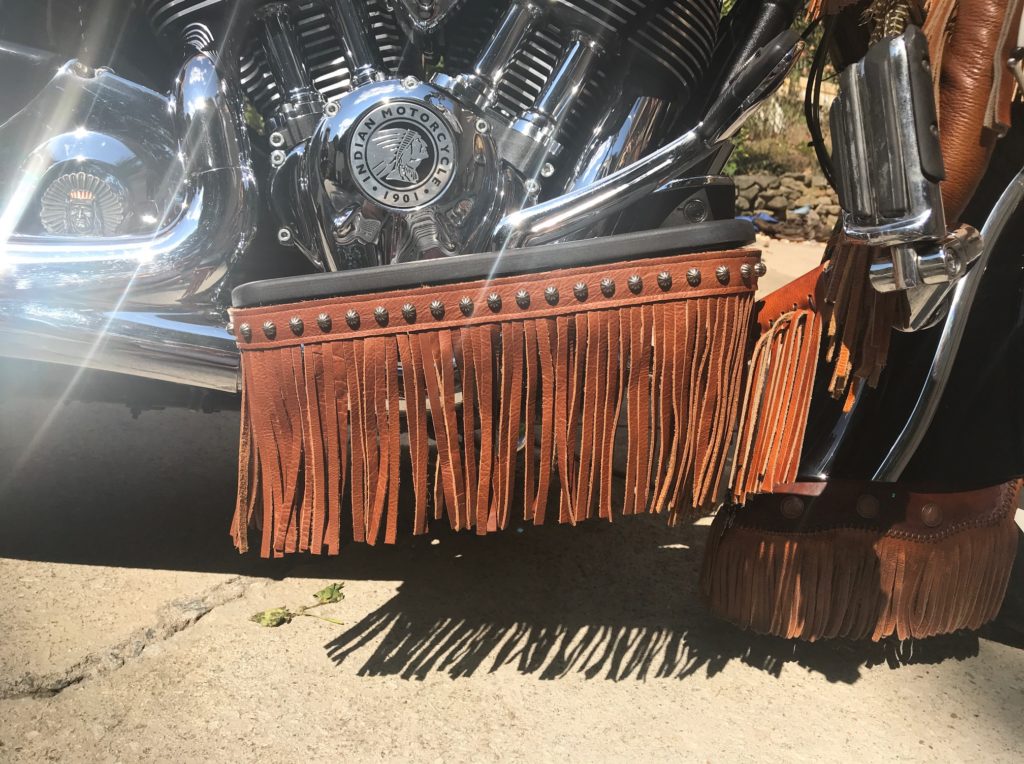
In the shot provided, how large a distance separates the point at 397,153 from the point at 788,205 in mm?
4105

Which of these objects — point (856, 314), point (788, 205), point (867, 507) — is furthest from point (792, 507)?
point (788, 205)

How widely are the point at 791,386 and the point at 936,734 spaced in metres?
0.48

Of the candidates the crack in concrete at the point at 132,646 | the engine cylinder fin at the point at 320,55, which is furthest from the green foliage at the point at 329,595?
the engine cylinder fin at the point at 320,55

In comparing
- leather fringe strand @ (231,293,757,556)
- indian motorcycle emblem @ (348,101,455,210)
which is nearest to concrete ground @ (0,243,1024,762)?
leather fringe strand @ (231,293,757,556)

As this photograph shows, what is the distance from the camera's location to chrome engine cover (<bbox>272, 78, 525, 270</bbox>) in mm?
1225

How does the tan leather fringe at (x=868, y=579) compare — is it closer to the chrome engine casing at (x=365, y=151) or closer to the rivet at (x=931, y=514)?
the rivet at (x=931, y=514)

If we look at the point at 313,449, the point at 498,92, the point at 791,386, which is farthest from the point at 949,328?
the point at 313,449

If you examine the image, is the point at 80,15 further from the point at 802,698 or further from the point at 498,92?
the point at 802,698

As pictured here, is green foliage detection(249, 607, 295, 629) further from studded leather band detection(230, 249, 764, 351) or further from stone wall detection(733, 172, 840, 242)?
stone wall detection(733, 172, 840, 242)

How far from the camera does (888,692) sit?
3.92 ft

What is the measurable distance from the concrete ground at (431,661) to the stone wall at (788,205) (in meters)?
3.57

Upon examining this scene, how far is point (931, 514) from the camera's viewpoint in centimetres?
116

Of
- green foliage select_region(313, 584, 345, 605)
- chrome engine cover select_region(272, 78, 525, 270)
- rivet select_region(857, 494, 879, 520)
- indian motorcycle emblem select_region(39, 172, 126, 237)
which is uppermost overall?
chrome engine cover select_region(272, 78, 525, 270)

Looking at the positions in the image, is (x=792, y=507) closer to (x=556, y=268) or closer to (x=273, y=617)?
(x=556, y=268)
